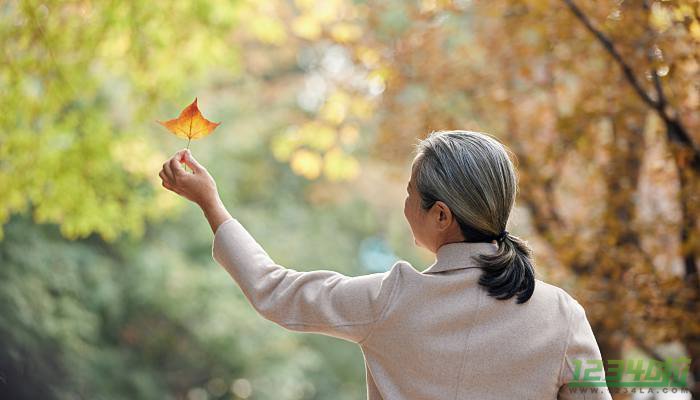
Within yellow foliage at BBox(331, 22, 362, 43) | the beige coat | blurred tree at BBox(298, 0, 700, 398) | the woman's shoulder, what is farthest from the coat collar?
yellow foliage at BBox(331, 22, 362, 43)

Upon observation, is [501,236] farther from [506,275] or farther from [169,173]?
[169,173]

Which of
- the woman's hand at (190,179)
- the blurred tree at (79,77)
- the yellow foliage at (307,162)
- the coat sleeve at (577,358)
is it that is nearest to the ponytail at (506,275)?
the coat sleeve at (577,358)

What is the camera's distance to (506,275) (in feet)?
4.61

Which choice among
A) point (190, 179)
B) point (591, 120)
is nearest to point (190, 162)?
point (190, 179)

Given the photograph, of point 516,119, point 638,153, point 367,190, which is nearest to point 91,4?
point 516,119

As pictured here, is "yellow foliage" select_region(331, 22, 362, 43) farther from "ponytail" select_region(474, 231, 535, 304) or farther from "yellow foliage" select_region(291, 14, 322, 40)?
"ponytail" select_region(474, 231, 535, 304)

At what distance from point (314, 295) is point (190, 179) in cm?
33

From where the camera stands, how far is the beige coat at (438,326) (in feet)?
4.50

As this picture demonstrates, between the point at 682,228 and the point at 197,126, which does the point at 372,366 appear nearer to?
the point at 197,126

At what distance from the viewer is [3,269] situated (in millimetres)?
7863

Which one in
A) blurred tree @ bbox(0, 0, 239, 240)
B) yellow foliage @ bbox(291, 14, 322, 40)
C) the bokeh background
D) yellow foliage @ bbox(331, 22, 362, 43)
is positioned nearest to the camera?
the bokeh background

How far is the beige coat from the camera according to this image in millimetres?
1370

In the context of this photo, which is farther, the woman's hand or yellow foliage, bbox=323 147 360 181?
yellow foliage, bbox=323 147 360 181

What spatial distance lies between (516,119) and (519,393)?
11.7ft
